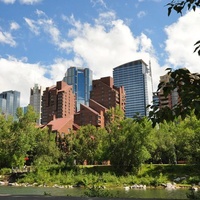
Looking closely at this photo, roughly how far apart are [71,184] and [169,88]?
38.4 m

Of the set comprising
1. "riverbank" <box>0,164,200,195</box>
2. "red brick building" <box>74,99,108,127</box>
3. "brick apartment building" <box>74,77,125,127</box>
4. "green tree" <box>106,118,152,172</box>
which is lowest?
"riverbank" <box>0,164,200,195</box>

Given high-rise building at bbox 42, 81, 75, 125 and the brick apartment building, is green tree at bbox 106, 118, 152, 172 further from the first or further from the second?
high-rise building at bbox 42, 81, 75, 125

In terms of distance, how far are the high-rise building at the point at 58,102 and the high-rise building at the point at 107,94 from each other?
21365mm

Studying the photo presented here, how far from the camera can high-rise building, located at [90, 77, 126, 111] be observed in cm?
12250

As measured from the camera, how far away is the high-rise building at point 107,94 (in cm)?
12250

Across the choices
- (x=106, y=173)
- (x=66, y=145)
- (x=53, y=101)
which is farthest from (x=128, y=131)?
(x=53, y=101)

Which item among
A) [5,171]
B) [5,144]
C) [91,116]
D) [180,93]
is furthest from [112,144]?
[91,116]

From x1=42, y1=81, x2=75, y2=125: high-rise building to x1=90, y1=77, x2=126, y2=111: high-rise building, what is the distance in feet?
70.1

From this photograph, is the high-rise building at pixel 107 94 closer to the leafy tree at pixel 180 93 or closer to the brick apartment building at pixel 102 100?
the brick apartment building at pixel 102 100

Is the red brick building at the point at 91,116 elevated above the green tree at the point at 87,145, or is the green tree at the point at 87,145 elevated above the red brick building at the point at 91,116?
the red brick building at the point at 91,116

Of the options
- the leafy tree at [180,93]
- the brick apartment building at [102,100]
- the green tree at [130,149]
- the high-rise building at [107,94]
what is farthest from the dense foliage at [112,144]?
the high-rise building at [107,94]

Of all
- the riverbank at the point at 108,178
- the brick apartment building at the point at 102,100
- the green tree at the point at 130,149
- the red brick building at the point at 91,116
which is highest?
the brick apartment building at the point at 102,100

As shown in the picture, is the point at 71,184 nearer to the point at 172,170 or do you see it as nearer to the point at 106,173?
the point at 106,173

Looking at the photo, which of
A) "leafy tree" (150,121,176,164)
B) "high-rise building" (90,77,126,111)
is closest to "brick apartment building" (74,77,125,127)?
"high-rise building" (90,77,126,111)
